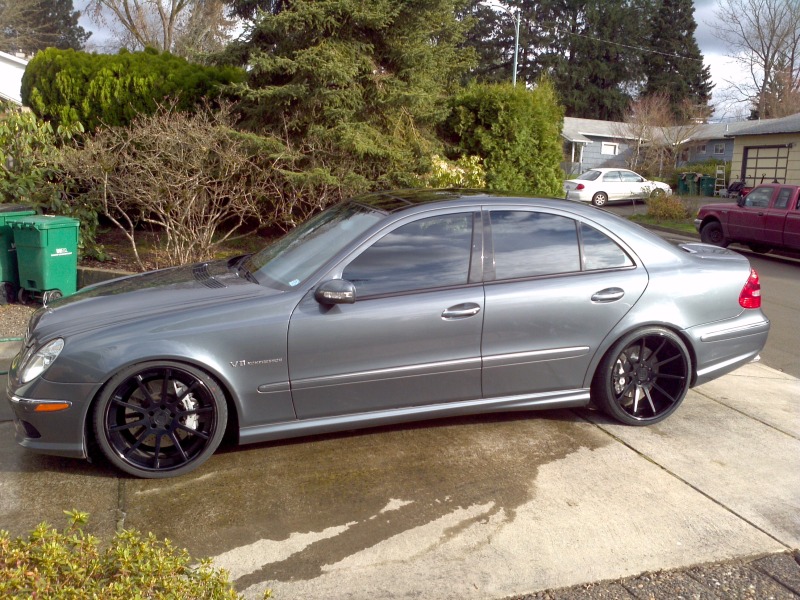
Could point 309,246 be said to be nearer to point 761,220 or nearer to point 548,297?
point 548,297

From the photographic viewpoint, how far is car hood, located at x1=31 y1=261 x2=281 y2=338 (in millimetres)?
4023

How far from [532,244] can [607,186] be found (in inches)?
949

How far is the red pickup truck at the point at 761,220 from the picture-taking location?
13.5 m

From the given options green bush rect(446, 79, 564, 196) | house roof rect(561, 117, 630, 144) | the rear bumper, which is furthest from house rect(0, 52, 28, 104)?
the rear bumper

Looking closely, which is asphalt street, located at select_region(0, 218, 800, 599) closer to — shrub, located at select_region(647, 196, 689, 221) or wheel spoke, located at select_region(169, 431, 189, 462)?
wheel spoke, located at select_region(169, 431, 189, 462)

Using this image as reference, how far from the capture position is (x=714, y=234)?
611 inches

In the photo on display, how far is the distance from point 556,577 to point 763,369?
4.24 m

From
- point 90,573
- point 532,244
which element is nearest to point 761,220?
point 532,244

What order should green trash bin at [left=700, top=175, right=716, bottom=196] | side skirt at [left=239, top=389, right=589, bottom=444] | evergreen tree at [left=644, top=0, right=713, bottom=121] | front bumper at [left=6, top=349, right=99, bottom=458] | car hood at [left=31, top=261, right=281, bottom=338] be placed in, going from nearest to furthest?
front bumper at [left=6, top=349, right=99, bottom=458] < car hood at [left=31, top=261, right=281, bottom=338] < side skirt at [left=239, top=389, right=589, bottom=444] < green trash bin at [left=700, top=175, right=716, bottom=196] < evergreen tree at [left=644, top=0, right=713, bottom=121]

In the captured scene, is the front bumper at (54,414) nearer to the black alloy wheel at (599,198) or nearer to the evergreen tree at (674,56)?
the black alloy wheel at (599,198)

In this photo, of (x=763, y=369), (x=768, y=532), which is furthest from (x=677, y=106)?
(x=768, y=532)

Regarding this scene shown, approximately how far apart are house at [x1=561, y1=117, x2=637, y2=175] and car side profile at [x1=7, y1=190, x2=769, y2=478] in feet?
127

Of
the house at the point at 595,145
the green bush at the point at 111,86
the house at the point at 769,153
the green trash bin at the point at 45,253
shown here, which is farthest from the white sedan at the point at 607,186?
the green trash bin at the point at 45,253

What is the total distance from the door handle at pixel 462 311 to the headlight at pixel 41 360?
210cm
